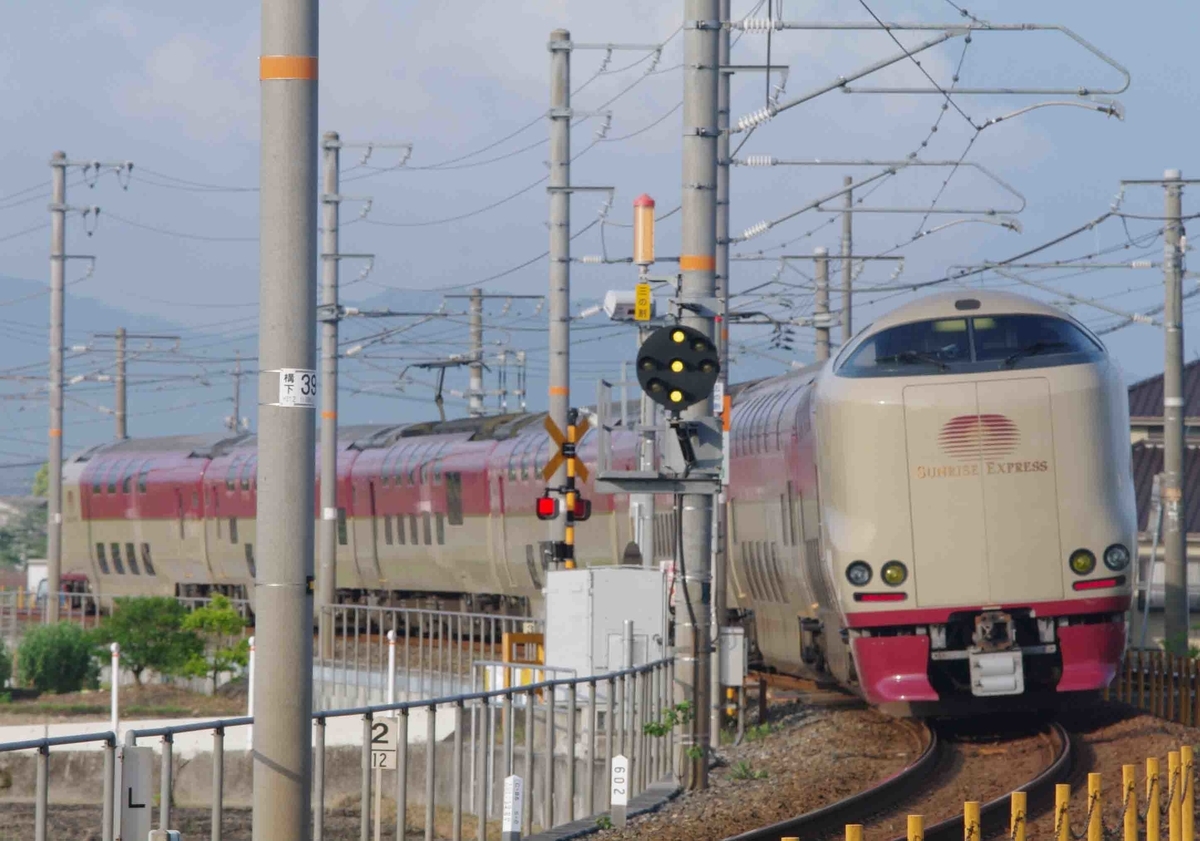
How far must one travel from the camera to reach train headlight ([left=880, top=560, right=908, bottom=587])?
15.7 metres

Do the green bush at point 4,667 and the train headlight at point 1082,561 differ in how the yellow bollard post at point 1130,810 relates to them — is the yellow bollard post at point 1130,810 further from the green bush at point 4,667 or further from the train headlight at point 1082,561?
the green bush at point 4,667

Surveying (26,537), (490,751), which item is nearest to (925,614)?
(490,751)

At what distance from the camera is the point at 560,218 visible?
2525 cm

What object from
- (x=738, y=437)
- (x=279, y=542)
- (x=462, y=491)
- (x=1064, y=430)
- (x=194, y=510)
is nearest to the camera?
(x=279, y=542)

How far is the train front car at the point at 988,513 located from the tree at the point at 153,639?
1753 cm

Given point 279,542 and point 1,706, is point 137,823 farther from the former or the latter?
point 1,706

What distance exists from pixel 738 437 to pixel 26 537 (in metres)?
101

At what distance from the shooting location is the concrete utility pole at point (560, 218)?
24.6m

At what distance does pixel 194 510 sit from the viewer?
44906mm

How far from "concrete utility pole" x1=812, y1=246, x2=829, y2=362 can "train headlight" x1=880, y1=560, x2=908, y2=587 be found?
15.7 m

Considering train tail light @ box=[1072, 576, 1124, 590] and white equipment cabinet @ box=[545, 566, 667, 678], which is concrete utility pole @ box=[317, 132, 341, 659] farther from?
train tail light @ box=[1072, 576, 1124, 590]

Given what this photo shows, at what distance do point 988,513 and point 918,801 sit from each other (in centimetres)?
247

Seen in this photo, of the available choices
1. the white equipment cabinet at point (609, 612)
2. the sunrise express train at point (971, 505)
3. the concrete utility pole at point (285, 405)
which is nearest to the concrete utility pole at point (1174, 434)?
the white equipment cabinet at point (609, 612)

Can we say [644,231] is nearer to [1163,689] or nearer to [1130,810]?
[1130,810]
